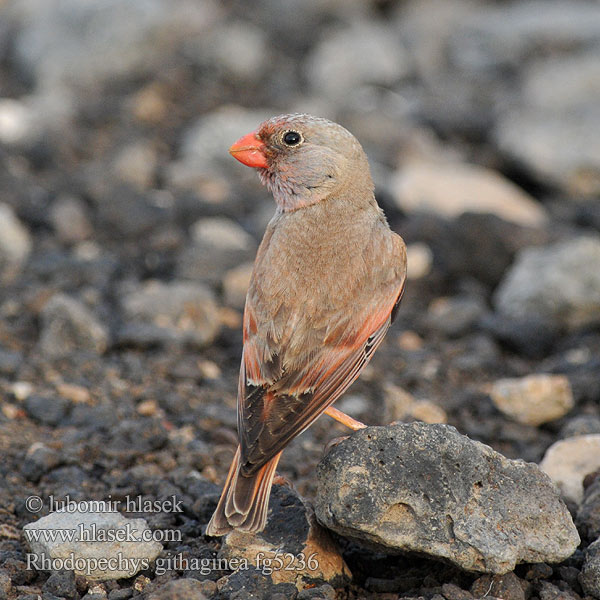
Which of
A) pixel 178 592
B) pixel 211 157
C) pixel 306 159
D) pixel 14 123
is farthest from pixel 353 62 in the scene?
pixel 178 592

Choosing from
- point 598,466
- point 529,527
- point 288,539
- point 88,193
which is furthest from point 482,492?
point 88,193

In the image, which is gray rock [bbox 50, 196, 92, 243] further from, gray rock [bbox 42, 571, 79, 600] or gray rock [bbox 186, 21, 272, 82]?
gray rock [bbox 42, 571, 79, 600]

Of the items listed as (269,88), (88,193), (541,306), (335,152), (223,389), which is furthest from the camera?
(269,88)

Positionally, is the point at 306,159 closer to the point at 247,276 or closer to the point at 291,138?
the point at 291,138

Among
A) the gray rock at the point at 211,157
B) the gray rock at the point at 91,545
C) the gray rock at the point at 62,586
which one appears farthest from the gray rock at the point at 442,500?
the gray rock at the point at 211,157

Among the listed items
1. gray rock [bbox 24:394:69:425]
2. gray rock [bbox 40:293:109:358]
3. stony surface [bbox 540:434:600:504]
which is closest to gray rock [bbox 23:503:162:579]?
gray rock [bbox 24:394:69:425]

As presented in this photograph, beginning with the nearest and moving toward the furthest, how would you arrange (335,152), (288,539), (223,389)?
(288,539)
(335,152)
(223,389)

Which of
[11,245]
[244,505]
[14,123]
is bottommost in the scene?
[11,245]

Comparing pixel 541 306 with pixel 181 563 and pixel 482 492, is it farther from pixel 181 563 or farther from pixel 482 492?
pixel 181 563
